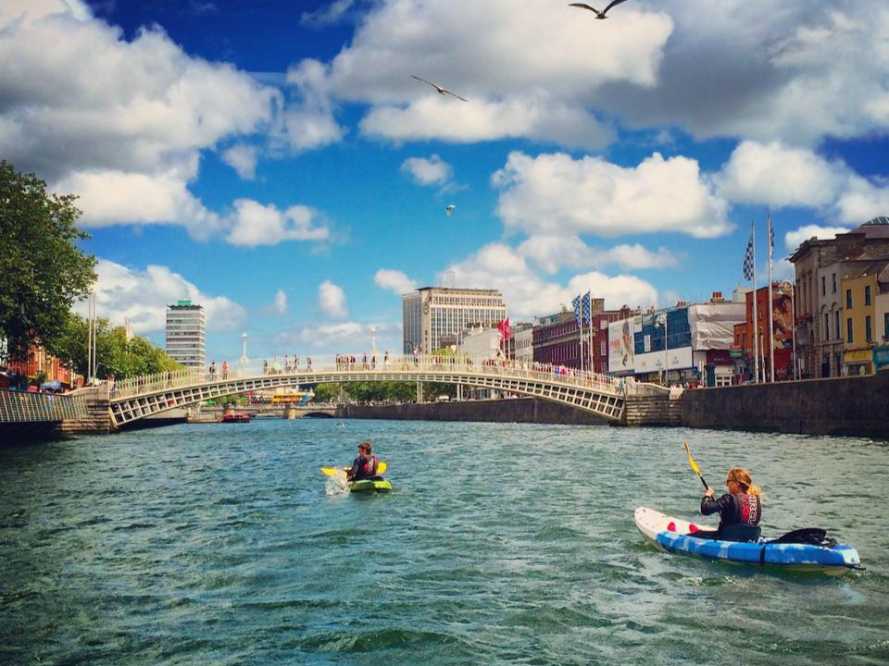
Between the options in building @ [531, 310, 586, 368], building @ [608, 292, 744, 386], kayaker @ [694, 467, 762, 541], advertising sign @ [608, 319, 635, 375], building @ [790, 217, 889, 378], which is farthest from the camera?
building @ [531, 310, 586, 368]

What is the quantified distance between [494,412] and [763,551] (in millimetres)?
98254

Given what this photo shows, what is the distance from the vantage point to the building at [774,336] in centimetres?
8700

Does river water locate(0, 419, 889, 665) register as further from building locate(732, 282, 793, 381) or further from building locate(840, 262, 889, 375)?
building locate(732, 282, 793, 381)

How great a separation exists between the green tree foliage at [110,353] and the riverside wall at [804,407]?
55749 millimetres

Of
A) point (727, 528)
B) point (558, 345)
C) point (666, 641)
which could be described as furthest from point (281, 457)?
A: point (558, 345)

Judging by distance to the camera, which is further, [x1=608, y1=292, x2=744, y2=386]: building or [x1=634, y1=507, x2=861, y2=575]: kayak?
[x1=608, y1=292, x2=744, y2=386]: building

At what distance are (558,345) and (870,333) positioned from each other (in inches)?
3766

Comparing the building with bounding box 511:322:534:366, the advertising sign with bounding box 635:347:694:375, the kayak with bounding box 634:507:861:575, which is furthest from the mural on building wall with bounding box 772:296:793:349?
the building with bounding box 511:322:534:366

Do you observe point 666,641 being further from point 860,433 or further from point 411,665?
point 860,433

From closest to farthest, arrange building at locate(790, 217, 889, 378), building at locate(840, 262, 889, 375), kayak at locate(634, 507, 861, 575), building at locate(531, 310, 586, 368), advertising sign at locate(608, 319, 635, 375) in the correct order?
kayak at locate(634, 507, 861, 575) → building at locate(840, 262, 889, 375) → building at locate(790, 217, 889, 378) → advertising sign at locate(608, 319, 635, 375) → building at locate(531, 310, 586, 368)

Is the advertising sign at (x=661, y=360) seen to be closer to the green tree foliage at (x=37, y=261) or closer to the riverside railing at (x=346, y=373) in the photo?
the riverside railing at (x=346, y=373)

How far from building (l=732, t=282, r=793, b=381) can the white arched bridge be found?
14.6 m

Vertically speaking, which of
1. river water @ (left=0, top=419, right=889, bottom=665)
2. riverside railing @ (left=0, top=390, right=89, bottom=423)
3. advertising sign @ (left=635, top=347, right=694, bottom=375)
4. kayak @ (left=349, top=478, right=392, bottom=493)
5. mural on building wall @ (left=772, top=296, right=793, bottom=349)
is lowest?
river water @ (left=0, top=419, right=889, bottom=665)

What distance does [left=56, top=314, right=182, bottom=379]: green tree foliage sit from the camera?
4065 inches
